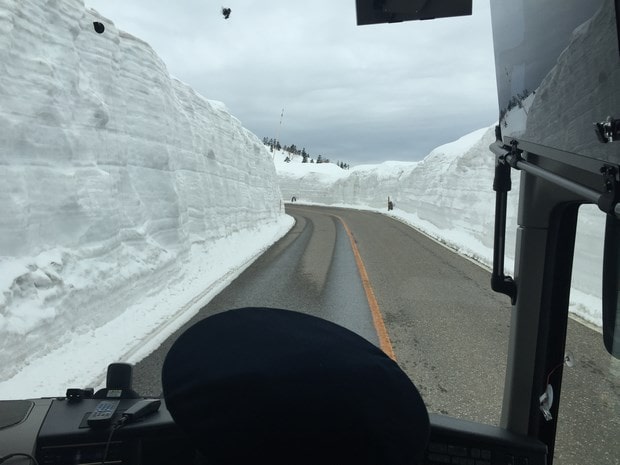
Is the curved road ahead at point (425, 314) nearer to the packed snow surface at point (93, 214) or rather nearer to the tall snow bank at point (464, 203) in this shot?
the tall snow bank at point (464, 203)

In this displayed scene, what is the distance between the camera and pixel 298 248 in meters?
15.5

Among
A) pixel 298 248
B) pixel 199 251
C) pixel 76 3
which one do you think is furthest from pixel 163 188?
pixel 298 248

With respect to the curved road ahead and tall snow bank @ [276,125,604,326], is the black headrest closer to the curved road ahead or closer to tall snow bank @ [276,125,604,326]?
tall snow bank @ [276,125,604,326]

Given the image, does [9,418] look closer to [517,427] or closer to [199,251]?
[517,427]

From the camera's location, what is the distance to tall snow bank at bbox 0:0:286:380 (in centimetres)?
586

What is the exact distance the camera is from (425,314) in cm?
742

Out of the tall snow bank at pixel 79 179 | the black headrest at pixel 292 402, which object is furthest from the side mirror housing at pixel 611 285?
the tall snow bank at pixel 79 179

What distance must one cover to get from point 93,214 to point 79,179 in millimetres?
607

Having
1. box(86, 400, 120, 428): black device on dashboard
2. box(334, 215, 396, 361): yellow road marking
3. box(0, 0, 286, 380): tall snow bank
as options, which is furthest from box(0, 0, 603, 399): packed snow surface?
box(334, 215, 396, 361): yellow road marking

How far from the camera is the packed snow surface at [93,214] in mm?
5148

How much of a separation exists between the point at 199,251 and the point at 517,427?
11.5 meters

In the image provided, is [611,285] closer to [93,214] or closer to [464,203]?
[93,214]

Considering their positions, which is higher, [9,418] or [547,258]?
[547,258]

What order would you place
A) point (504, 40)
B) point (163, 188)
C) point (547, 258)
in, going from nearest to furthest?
point (504, 40) < point (547, 258) < point (163, 188)
